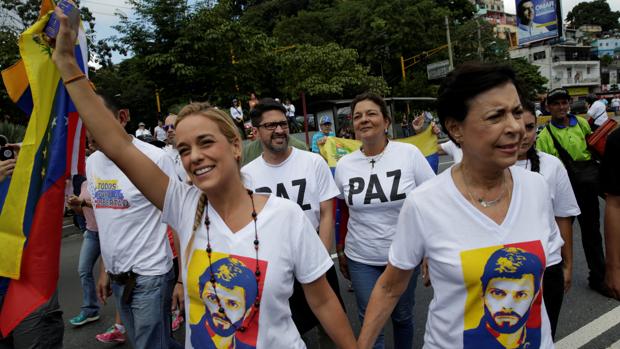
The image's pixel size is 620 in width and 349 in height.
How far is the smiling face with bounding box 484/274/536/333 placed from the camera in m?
1.59

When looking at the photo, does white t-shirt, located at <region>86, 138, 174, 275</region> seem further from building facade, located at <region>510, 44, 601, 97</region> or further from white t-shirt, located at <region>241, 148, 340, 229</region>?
building facade, located at <region>510, 44, 601, 97</region>

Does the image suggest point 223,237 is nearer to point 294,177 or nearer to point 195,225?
point 195,225

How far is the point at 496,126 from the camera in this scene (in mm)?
1602

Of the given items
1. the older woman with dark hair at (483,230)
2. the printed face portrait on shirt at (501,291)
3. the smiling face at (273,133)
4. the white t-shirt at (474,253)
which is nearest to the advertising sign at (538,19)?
the smiling face at (273,133)

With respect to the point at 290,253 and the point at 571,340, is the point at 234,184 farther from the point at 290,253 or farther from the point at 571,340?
the point at 571,340

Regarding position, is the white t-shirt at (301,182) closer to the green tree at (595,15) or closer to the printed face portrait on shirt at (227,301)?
the printed face portrait on shirt at (227,301)

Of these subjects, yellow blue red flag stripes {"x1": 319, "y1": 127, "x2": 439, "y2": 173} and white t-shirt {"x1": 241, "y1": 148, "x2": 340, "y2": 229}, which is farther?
yellow blue red flag stripes {"x1": 319, "y1": 127, "x2": 439, "y2": 173}

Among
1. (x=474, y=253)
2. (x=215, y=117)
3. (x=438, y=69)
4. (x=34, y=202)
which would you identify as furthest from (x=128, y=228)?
(x=438, y=69)

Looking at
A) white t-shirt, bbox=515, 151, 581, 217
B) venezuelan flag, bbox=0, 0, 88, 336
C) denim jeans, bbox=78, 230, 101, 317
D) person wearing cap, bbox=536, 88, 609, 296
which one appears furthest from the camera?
person wearing cap, bbox=536, 88, 609, 296

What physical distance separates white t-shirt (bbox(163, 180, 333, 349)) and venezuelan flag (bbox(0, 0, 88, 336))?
0.82 meters

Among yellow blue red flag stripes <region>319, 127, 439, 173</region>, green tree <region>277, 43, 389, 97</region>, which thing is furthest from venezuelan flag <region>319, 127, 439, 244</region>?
green tree <region>277, 43, 389, 97</region>

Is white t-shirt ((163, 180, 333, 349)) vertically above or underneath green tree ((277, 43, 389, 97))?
underneath

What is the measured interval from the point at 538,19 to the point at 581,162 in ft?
202

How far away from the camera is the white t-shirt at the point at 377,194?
10.0 ft
